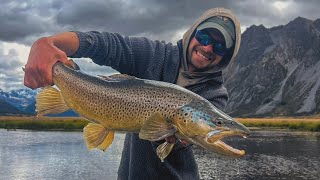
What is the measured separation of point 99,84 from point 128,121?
387 mm

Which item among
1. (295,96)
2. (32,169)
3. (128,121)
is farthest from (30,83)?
(295,96)

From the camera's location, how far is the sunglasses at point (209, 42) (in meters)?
4.10

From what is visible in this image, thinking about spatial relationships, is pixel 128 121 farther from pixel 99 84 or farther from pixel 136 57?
pixel 136 57

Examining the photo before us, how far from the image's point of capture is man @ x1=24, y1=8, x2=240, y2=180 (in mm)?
3939

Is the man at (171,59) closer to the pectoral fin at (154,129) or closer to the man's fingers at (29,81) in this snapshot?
the man's fingers at (29,81)

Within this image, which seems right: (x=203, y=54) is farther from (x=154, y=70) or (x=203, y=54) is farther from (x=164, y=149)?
(x=164, y=149)

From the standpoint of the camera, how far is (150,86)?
3229 mm

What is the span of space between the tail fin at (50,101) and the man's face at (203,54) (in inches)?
55.9

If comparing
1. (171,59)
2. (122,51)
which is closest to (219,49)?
(171,59)

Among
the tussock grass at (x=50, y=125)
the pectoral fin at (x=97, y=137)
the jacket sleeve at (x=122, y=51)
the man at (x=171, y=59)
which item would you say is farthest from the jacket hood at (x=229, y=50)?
the tussock grass at (x=50, y=125)

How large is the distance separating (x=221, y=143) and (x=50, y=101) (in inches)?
52.2

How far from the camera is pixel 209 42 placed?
4094mm

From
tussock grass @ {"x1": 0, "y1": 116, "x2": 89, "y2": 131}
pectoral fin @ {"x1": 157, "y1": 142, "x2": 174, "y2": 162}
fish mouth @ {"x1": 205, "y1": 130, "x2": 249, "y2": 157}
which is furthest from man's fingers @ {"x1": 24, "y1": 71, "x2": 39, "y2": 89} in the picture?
tussock grass @ {"x1": 0, "y1": 116, "x2": 89, "y2": 131}

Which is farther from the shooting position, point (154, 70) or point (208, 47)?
point (154, 70)
